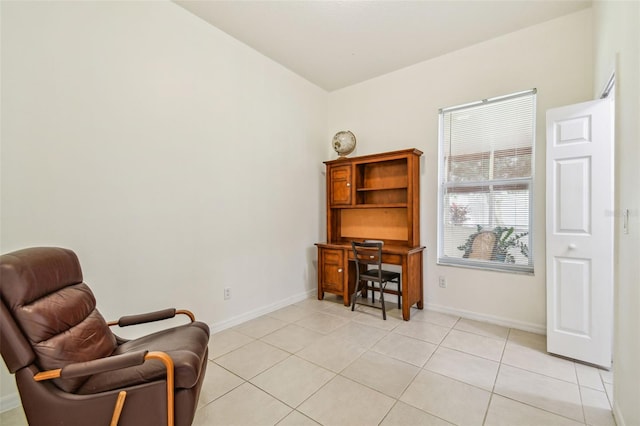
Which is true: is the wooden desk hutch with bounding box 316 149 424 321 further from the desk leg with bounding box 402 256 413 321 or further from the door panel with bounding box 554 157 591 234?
the door panel with bounding box 554 157 591 234

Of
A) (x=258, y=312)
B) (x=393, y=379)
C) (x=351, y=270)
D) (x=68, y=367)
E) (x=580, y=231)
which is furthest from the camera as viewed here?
(x=351, y=270)

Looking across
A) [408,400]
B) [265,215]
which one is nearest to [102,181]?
[265,215]

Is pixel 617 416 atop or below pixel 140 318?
below

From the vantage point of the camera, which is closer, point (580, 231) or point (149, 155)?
point (580, 231)

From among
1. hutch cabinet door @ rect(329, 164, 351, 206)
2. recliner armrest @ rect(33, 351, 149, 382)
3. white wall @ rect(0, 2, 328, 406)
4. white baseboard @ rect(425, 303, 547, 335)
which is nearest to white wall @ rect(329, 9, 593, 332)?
white baseboard @ rect(425, 303, 547, 335)

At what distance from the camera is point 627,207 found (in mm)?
1521

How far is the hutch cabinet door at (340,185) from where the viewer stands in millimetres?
3838

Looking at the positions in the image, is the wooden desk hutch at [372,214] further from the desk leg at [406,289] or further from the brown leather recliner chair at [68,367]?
the brown leather recliner chair at [68,367]

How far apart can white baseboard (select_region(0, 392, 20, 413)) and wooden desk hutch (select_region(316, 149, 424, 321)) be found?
111 inches

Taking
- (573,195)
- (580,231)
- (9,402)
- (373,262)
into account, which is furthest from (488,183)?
(9,402)

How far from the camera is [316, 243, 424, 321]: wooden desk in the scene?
3129mm

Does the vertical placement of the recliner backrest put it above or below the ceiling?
below

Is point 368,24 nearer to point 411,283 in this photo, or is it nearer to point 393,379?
point 411,283

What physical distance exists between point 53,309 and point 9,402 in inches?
38.6
